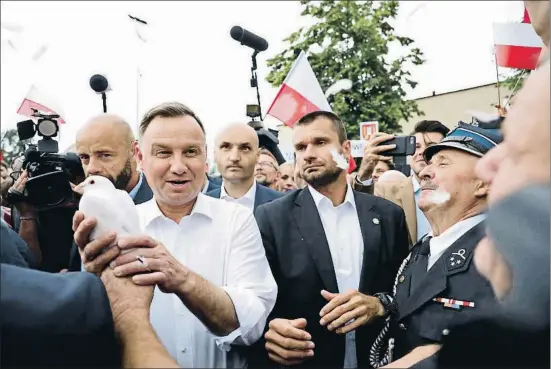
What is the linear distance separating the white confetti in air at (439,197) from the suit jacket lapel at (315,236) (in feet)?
1.89

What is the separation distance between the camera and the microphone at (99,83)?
344 centimetres

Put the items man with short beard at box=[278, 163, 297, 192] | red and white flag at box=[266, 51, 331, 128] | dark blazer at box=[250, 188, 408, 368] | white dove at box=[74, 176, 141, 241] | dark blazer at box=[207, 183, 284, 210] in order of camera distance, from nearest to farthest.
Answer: white dove at box=[74, 176, 141, 241] → dark blazer at box=[250, 188, 408, 368] → dark blazer at box=[207, 183, 284, 210] → red and white flag at box=[266, 51, 331, 128] → man with short beard at box=[278, 163, 297, 192]

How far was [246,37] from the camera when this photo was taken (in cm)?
427

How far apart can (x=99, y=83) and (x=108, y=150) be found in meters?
0.89

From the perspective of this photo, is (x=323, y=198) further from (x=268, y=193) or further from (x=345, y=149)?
(x=268, y=193)

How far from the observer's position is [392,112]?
20.8m

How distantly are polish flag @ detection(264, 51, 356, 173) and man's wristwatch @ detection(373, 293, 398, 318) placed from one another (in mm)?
3225

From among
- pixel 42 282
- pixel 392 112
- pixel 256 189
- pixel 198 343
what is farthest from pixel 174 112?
pixel 392 112

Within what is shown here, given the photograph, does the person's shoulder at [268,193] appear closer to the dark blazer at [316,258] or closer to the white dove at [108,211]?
the dark blazer at [316,258]

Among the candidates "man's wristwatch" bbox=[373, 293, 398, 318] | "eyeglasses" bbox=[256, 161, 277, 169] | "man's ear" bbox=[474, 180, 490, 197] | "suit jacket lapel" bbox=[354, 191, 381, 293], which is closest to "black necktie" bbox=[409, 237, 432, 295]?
"man's wristwatch" bbox=[373, 293, 398, 318]

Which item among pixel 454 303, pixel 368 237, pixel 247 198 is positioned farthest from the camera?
pixel 247 198

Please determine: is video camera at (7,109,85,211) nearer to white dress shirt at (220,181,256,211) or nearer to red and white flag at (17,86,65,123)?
white dress shirt at (220,181,256,211)

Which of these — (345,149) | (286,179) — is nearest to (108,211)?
(345,149)

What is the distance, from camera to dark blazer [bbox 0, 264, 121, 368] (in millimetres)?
1014
